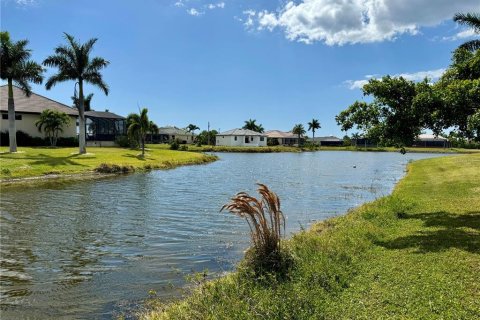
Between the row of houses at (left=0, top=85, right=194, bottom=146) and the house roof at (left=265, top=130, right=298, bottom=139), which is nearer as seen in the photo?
the row of houses at (left=0, top=85, right=194, bottom=146)

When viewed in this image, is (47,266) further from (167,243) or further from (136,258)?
(167,243)

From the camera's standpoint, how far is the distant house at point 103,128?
233 ft

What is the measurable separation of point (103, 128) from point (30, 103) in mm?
17334

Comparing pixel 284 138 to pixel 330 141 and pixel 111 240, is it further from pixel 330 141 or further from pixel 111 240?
pixel 111 240

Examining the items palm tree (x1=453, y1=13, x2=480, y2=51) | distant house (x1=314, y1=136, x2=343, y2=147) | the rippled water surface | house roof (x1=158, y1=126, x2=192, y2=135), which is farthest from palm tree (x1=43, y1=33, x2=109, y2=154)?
distant house (x1=314, y1=136, x2=343, y2=147)

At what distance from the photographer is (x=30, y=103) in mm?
57156

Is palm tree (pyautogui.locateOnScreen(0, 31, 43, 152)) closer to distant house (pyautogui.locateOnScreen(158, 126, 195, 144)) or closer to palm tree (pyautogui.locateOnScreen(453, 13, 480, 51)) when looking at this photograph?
palm tree (pyautogui.locateOnScreen(453, 13, 480, 51))

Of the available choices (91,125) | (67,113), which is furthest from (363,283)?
(91,125)

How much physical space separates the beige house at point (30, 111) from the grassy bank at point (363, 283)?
5371 cm

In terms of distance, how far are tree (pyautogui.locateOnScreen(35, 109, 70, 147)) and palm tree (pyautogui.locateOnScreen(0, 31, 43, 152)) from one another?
13555mm

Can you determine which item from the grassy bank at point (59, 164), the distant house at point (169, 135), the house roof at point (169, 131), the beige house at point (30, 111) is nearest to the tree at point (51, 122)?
the beige house at point (30, 111)

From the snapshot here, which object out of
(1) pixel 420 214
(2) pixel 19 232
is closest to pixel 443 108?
(1) pixel 420 214

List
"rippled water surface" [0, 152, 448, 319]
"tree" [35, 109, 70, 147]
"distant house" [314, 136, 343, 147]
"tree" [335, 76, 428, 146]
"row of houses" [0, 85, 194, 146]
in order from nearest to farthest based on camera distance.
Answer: "rippled water surface" [0, 152, 448, 319] → "tree" [335, 76, 428, 146] → "tree" [35, 109, 70, 147] → "row of houses" [0, 85, 194, 146] → "distant house" [314, 136, 343, 147]

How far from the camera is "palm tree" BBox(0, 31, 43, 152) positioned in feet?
124
